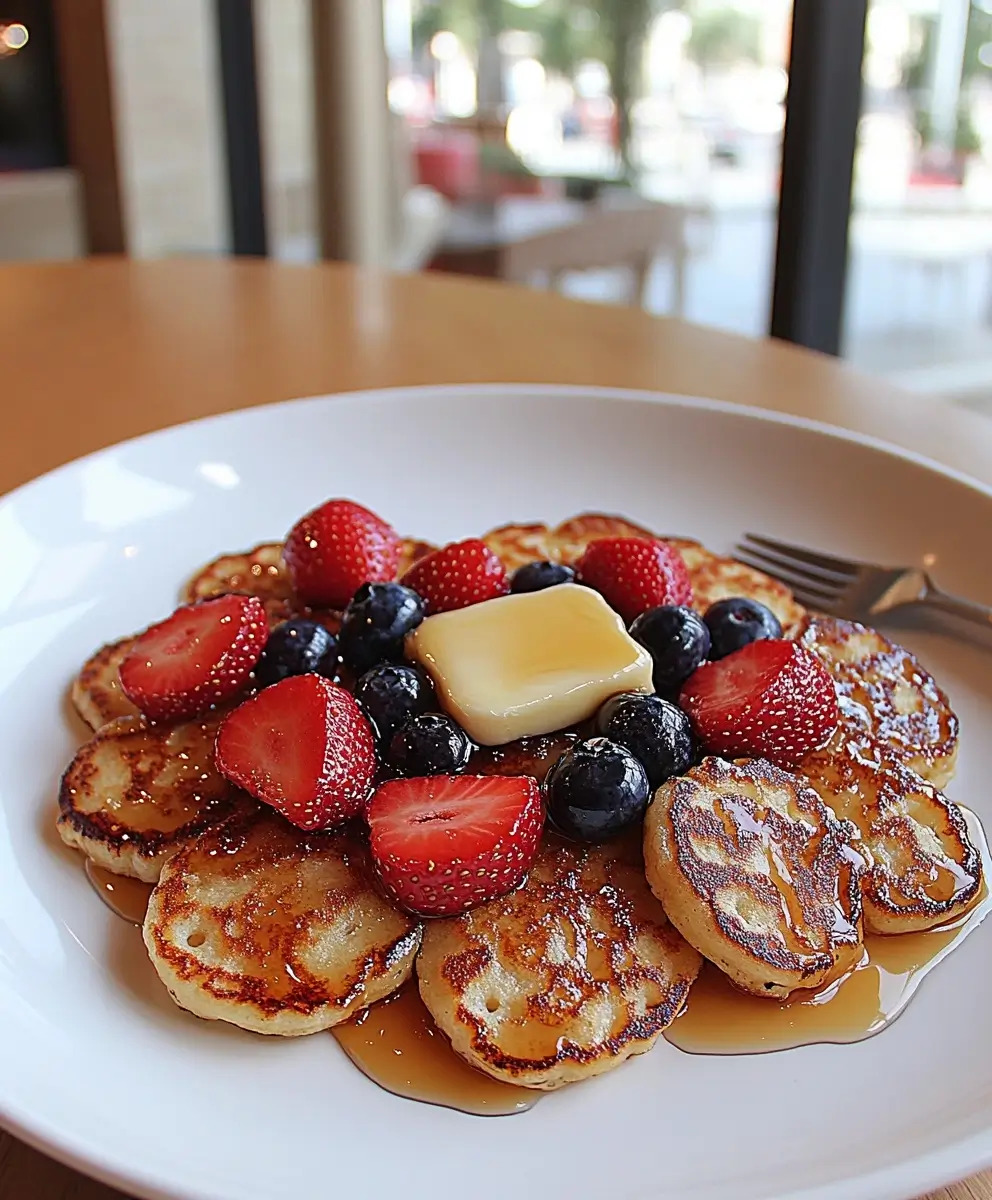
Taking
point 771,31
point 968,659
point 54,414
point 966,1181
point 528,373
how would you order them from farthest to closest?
1. point 771,31
2. point 528,373
3. point 54,414
4. point 968,659
5. point 966,1181

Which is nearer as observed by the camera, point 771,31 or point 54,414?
point 54,414

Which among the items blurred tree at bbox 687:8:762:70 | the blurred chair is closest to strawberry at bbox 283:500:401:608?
the blurred chair

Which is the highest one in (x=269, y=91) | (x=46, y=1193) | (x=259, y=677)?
(x=269, y=91)

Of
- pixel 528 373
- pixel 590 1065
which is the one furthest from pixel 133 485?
pixel 590 1065

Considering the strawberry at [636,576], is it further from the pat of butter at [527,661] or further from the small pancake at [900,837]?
the small pancake at [900,837]

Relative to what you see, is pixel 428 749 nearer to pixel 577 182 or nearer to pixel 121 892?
pixel 121 892

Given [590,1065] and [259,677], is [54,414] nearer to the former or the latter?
[259,677]
